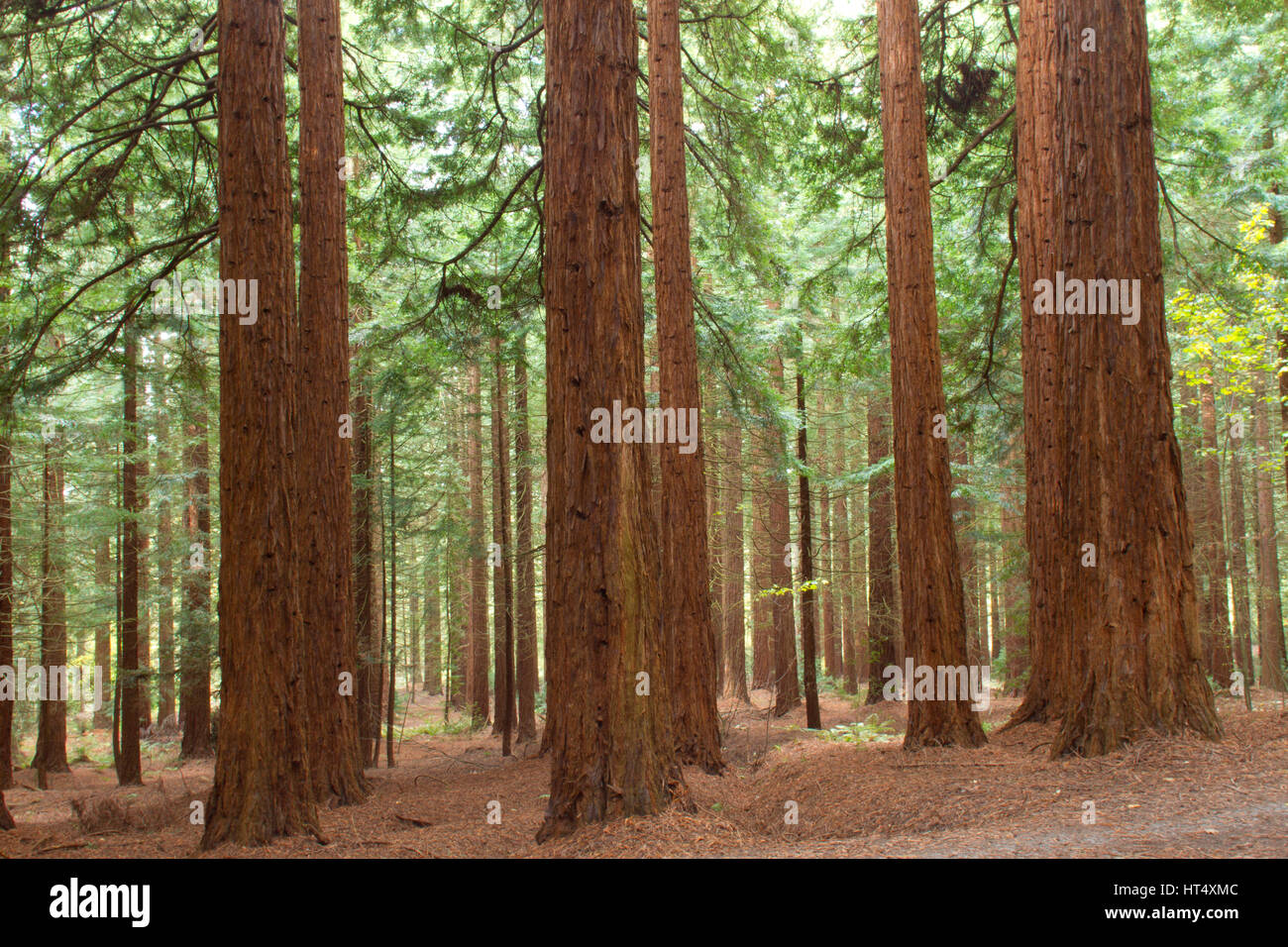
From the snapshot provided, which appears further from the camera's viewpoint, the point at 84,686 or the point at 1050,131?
the point at 84,686

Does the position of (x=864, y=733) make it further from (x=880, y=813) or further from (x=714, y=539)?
(x=880, y=813)

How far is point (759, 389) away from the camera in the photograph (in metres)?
12.9

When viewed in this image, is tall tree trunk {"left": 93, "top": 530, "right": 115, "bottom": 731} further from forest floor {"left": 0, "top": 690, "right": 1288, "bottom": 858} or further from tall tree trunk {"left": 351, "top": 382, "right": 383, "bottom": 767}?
forest floor {"left": 0, "top": 690, "right": 1288, "bottom": 858}

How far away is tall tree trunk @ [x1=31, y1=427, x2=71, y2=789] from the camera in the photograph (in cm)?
1507

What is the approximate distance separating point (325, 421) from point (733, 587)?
1774 cm

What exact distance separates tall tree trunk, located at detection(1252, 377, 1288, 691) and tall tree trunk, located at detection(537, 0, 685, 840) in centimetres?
1484

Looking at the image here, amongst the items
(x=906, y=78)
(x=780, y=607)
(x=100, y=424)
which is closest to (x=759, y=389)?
(x=906, y=78)

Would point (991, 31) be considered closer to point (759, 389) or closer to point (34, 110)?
point (759, 389)

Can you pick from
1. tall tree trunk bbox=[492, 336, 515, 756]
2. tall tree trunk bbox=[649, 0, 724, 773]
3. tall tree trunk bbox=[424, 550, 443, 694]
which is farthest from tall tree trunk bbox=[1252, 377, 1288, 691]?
tall tree trunk bbox=[424, 550, 443, 694]

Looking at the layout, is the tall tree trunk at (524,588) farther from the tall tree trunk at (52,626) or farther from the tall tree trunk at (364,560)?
the tall tree trunk at (52,626)

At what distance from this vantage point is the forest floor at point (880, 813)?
4.45 metres

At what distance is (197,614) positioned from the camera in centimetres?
1496

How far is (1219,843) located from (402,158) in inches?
564

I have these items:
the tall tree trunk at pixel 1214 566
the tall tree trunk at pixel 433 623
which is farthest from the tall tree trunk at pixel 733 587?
the tall tree trunk at pixel 1214 566
